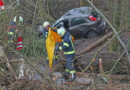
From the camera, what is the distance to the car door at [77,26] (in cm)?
1236

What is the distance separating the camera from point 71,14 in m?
12.4

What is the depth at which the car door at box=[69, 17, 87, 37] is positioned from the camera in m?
12.4

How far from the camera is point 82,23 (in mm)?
12391

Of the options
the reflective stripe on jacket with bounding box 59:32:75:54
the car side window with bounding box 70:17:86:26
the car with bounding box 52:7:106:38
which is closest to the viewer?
the reflective stripe on jacket with bounding box 59:32:75:54

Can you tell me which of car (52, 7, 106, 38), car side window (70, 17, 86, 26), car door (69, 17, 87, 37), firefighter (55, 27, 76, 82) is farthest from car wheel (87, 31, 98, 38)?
firefighter (55, 27, 76, 82)

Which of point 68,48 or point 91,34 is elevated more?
point 91,34

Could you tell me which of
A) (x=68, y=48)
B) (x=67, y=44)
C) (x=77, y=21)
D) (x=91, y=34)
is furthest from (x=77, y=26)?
(x=67, y=44)

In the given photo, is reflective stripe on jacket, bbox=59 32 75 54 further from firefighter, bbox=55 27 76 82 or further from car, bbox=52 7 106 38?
car, bbox=52 7 106 38

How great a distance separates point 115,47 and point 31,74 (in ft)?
14.3

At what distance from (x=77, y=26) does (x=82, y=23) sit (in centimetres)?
32

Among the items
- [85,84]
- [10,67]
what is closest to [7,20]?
[10,67]

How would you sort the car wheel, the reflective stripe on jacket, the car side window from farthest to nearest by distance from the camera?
the car wheel
the car side window
the reflective stripe on jacket

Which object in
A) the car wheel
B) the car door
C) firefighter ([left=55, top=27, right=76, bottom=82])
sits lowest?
firefighter ([left=55, top=27, right=76, bottom=82])

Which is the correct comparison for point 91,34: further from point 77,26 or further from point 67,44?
point 67,44
